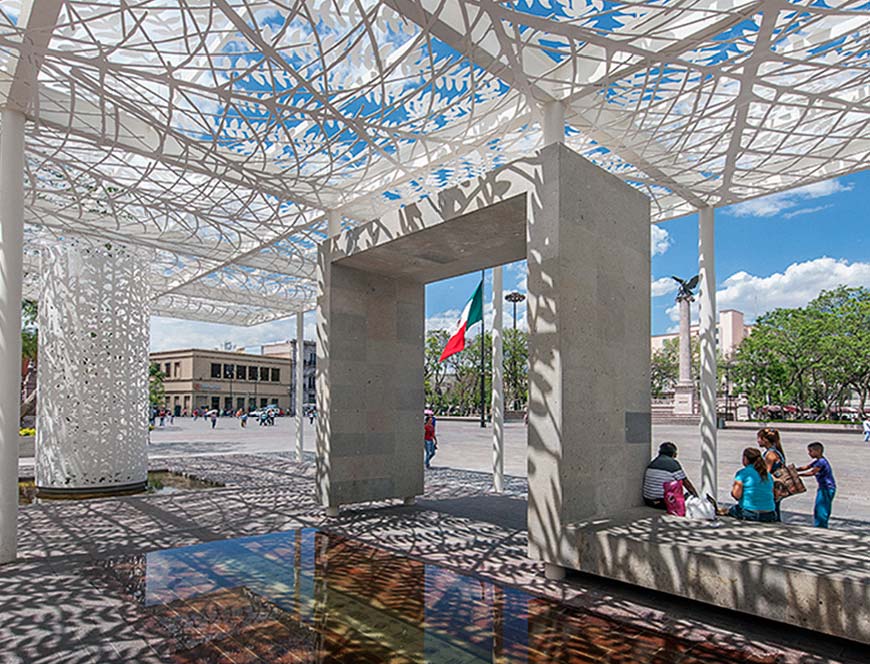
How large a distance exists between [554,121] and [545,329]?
4.03m

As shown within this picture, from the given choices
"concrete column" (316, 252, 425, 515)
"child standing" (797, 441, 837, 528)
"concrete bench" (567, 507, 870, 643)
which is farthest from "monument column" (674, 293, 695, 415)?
"concrete bench" (567, 507, 870, 643)

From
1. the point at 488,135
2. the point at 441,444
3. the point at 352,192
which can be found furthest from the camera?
the point at 441,444

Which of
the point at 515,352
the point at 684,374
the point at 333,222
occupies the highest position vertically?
the point at 333,222

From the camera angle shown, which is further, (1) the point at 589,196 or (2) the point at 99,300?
(2) the point at 99,300

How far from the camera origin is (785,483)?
7.62 metres

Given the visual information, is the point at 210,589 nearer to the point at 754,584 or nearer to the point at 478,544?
the point at 478,544

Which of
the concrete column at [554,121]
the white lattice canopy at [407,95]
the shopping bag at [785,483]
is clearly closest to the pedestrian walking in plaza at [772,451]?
the shopping bag at [785,483]

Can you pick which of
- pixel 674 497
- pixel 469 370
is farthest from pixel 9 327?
pixel 469 370

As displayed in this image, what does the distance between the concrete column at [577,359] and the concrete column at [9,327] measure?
6.44m

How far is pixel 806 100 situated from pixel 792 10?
12.3ft

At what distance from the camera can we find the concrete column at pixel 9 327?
24.0ft

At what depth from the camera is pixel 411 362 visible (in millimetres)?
11500

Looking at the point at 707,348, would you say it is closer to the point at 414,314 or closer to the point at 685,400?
the point at 414,314

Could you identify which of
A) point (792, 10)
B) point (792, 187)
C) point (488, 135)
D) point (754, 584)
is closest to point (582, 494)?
point (754, 584)
